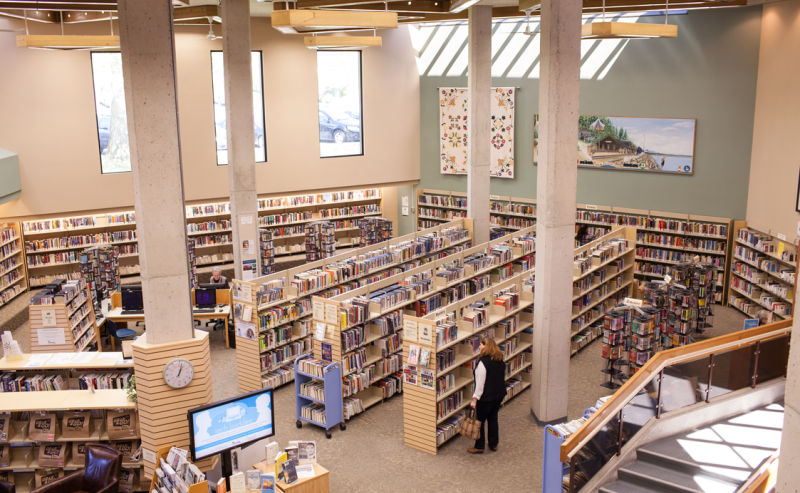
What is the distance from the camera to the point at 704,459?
671cm

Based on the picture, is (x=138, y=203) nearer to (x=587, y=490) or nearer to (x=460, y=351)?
(x=460, y=351)

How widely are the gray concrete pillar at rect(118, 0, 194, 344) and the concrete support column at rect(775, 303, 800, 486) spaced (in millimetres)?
5666

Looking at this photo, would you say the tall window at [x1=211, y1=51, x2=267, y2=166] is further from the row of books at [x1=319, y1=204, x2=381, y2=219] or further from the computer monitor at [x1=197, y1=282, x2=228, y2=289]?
the computer monitor at [x1=197, y1=282, x2=228, y2=289]

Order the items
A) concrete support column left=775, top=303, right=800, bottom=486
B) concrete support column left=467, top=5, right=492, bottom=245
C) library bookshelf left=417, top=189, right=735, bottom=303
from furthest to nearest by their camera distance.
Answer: library bookshelf left=417, top=189, right=735, bottom=303 → concrete support column left=467, top=5, right=492, bottom=245 → concrete support column left=775, top=303, right=800, bottom=486

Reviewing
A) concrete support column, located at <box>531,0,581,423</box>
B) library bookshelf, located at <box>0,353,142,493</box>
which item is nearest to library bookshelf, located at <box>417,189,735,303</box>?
concrete support column, located at <box>531,0,581,423</box>

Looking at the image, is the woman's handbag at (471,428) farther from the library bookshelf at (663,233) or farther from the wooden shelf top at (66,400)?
the library bookshelf at (663,233)

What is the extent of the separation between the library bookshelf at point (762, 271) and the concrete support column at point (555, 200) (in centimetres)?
563

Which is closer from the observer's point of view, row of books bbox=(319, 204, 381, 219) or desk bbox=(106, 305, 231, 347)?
desk bbox=(106, 305, 231, 347)

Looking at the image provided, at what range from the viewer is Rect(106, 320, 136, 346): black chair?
11.7 m

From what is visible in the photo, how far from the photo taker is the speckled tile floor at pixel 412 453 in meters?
7.75

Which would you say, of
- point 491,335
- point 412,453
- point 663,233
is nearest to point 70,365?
point 412,453

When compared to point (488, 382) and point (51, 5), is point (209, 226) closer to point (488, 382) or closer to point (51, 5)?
point (51, 5)

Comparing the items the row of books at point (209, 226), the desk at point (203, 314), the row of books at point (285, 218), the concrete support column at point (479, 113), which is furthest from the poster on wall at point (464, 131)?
the desk at point (203, 314)

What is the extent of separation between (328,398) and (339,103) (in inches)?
414
